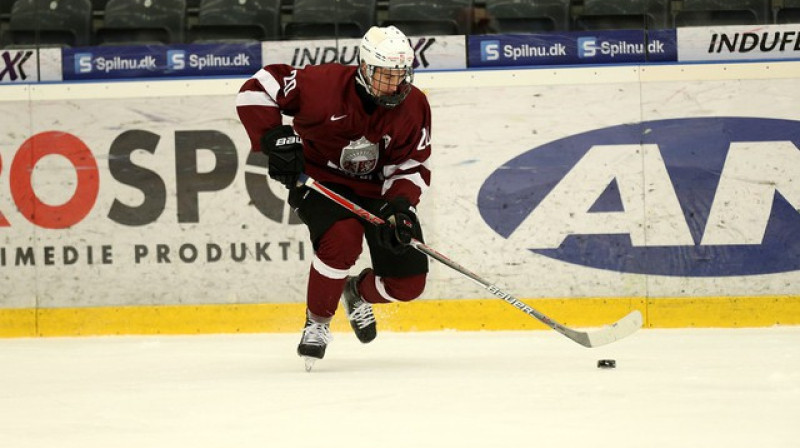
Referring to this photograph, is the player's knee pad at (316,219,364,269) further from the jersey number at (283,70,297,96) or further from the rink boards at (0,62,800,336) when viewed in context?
the rink boards at (0,62,800,336)

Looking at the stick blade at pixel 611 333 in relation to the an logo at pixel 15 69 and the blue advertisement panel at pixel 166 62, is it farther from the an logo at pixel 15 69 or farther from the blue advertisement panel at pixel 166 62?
the an logo at pixel 15 69

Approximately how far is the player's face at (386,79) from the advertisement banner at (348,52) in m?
1.75

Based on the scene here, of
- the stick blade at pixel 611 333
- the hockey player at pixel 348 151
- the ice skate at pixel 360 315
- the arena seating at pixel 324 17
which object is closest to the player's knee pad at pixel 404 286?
the hockey player at pixel 348 151

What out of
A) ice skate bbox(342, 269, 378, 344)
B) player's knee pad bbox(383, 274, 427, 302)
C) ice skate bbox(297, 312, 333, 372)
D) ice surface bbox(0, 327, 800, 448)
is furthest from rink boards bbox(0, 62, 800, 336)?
ice skate bbox(297, 312, 333, 372)

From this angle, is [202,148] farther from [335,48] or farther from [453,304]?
[453,304]

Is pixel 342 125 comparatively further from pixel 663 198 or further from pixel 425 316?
pixel 663 198

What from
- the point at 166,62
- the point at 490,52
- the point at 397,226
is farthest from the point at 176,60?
the point at 397,226

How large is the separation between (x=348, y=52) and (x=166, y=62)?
844 mm

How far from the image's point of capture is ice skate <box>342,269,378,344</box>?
171 inches

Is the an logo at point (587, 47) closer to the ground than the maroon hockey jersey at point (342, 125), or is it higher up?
higher up

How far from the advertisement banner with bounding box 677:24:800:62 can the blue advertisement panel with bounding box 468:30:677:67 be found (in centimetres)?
7

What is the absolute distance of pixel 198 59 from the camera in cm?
579

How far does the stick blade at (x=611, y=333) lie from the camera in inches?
165

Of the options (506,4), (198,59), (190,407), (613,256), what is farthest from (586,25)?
(190,407)
